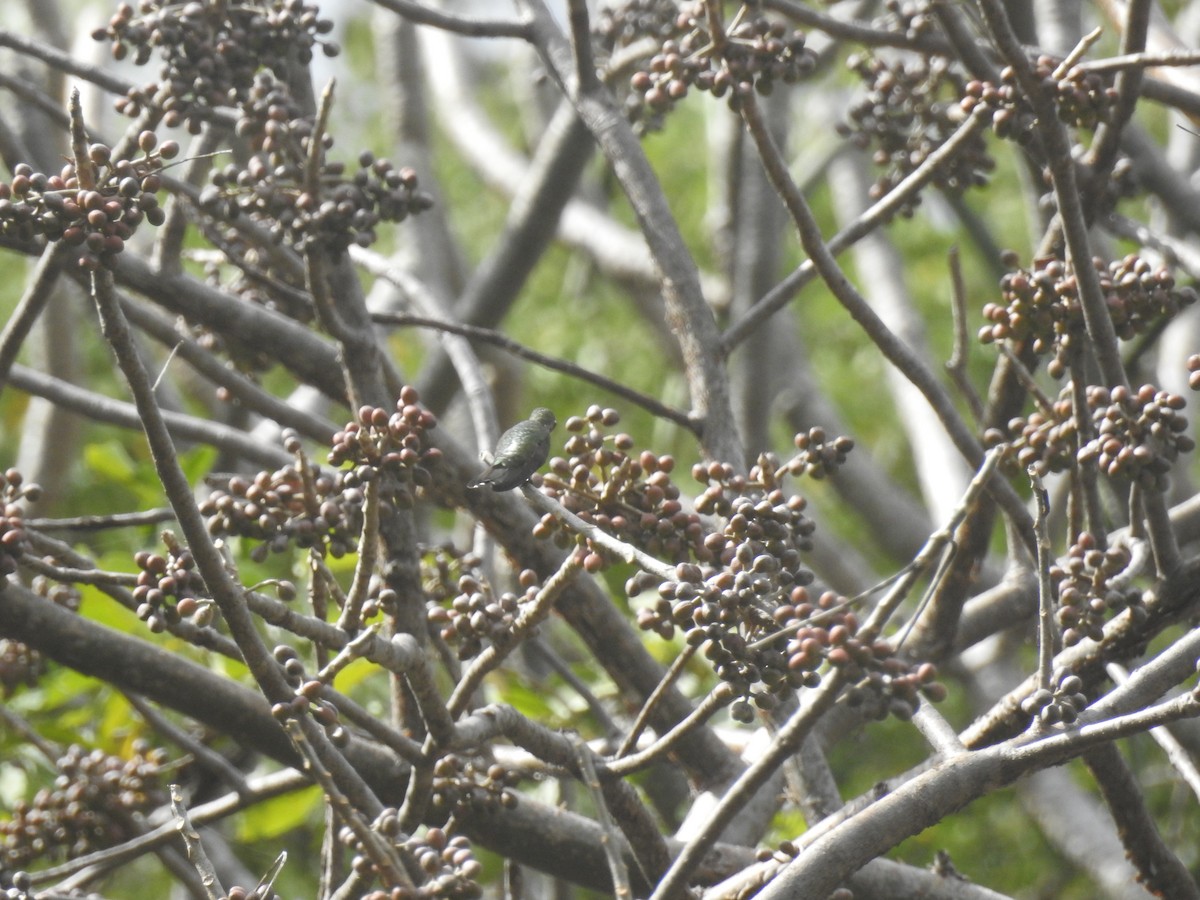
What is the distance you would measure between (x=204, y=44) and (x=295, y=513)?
1.04 metres

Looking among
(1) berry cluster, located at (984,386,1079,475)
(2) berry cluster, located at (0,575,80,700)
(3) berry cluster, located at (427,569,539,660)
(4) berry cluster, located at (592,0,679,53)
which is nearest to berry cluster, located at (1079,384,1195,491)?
(1) berry cluster, located at (984,386,1079,475)

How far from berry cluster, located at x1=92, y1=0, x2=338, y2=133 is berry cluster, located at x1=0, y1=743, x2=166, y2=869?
139 centimetres

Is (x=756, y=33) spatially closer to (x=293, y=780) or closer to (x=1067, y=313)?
(x=1067, y=313)

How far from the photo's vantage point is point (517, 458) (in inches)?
80.7

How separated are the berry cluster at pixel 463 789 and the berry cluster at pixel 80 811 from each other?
1010mm

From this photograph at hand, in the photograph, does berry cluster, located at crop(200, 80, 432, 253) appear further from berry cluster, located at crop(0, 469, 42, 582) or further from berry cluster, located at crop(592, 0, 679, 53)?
berry cluster, located at crop(592, 0, 679, 53)

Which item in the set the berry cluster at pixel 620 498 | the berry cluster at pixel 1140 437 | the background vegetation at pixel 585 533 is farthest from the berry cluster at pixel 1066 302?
the berry cluster at pixel 620 498

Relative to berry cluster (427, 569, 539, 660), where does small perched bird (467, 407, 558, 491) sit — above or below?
above

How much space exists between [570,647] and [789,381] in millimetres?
1692

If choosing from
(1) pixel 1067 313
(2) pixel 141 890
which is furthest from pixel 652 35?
(2) pixel 141 890

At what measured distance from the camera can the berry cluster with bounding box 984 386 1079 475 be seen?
2357 millimetres

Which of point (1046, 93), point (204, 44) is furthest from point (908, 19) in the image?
point (204, 44)

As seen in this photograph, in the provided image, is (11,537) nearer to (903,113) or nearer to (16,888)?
(16,888)

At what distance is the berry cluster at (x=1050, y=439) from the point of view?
7.73 feet
